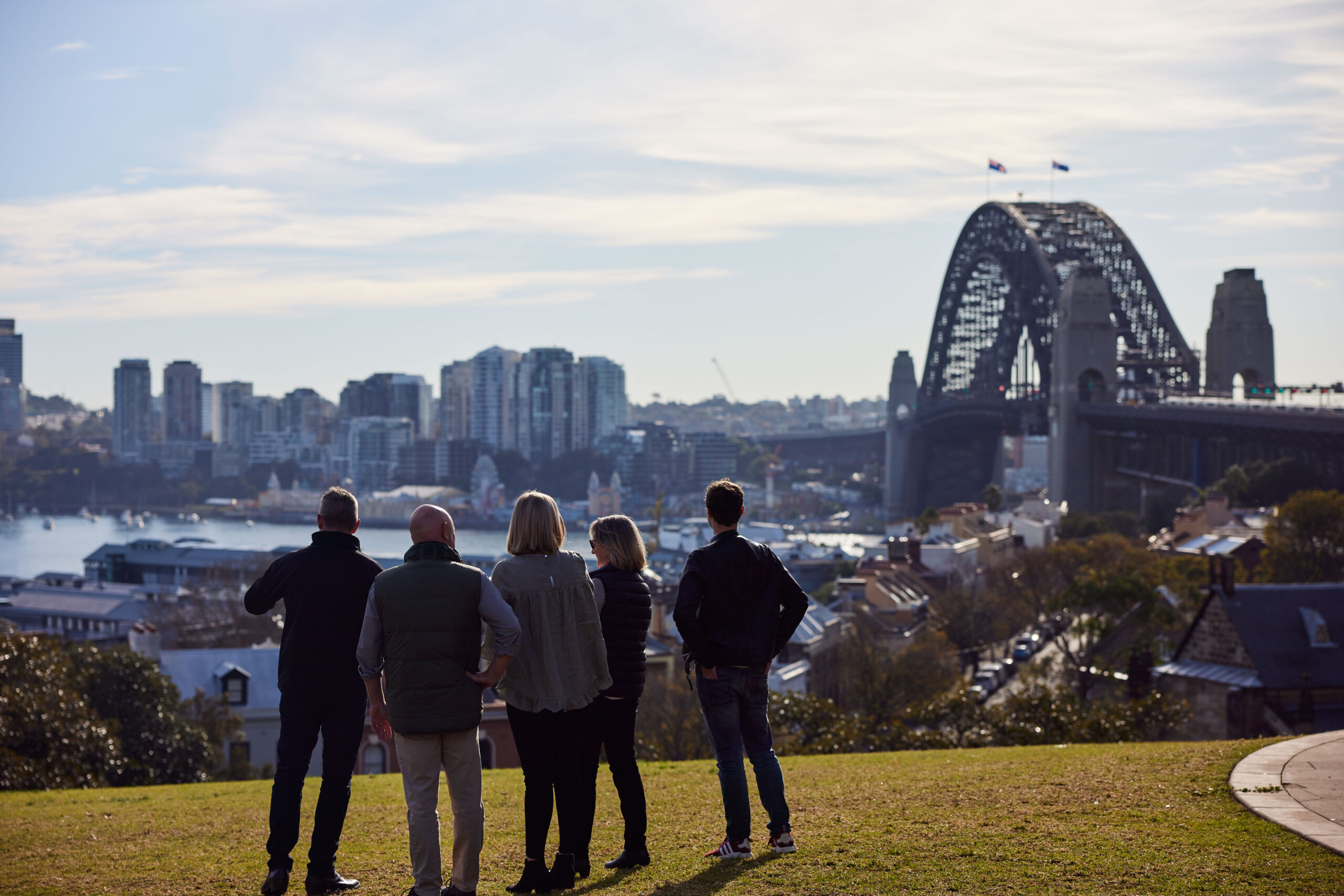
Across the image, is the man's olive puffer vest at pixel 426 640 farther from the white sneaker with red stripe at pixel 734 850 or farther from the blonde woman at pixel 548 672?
the white sneaker with red stripe at pixel 734 850

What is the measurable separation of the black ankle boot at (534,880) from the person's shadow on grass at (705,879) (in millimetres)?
138

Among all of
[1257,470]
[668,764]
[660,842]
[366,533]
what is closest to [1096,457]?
[1257,470]

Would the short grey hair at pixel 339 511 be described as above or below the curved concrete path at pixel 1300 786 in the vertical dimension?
above

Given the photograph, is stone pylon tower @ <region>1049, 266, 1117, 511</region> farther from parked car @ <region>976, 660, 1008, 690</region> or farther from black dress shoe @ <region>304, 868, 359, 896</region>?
black dress shoe @ <region>304, 868, 359, 896</region>

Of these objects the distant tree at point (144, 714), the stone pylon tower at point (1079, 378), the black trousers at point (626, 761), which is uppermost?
the stone pylon tower at point (1079, 378)

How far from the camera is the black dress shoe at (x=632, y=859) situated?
6.00 meters

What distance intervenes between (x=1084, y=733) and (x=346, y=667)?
469 inches

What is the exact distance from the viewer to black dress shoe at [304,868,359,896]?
5.64m

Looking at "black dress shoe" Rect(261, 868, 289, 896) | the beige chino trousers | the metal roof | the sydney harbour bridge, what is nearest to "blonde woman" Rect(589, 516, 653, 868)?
the beige chino trousers

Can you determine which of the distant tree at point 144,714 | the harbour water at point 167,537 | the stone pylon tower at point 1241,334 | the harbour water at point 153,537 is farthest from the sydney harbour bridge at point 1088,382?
the distant tree at point 144,714

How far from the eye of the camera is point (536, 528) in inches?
219

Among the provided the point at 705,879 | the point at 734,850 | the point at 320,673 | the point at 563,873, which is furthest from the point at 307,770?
the point at 734,850

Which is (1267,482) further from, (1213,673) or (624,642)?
(624,642)

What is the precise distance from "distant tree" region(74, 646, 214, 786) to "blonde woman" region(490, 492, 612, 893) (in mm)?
15033
